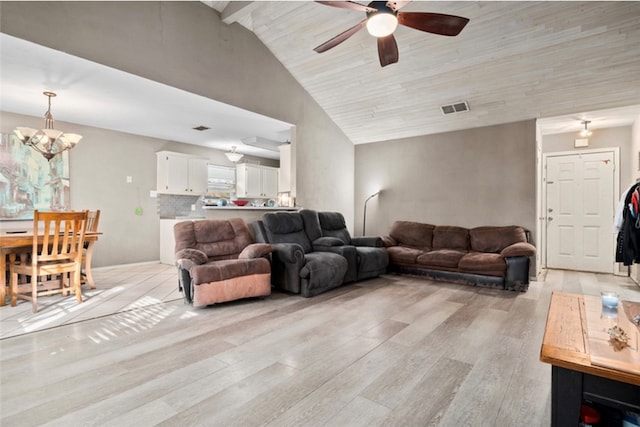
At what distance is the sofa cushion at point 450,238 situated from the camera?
17.1 ft

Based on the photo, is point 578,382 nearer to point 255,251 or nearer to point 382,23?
point 382,23

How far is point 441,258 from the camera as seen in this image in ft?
15.5

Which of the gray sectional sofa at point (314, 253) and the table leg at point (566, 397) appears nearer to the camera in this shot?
the table leg at point (566, 397)

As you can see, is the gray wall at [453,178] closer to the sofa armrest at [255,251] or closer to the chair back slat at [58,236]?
the sofa armrest at [255,251]

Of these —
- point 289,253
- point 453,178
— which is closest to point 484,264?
point 453,178

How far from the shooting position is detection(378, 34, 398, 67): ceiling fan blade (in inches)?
118

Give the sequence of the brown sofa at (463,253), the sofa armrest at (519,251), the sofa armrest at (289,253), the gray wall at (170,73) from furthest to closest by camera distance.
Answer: the brown sofa at (463,253) < the sofa armrest at (519,251) < the sofa armrest at (289,253) < the gray wall at (170,73)

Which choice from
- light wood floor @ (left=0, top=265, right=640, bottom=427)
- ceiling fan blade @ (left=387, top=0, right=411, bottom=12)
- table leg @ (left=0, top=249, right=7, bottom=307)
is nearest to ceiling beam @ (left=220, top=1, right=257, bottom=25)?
ceiling fan blade @ (left=387, top=0, right=411, bottom=12)

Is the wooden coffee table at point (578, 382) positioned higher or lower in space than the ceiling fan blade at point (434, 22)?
lower

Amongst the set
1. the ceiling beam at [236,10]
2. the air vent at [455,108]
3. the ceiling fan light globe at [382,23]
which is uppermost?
the ceiling beam at [236,10]

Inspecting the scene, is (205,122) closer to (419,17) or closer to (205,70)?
(205,70)

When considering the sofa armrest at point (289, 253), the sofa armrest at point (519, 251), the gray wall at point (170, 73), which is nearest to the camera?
the gray wall at point (170, 73)

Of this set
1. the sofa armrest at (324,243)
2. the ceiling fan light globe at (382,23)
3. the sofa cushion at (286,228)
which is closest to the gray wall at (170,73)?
the sofa cushion at (286,228)

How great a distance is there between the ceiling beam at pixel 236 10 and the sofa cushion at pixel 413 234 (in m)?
4.02
